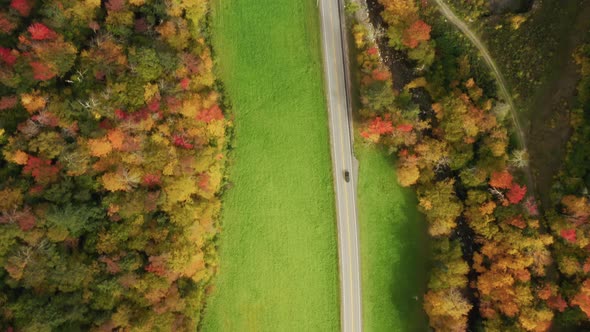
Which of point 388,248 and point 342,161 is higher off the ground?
point 342,161

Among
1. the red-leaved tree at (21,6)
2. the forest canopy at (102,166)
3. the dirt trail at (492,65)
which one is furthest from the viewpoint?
the dirt trail at (492,65)

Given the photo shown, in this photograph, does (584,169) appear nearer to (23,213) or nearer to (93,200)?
(93,200)

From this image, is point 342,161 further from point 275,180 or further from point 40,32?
point 40,32

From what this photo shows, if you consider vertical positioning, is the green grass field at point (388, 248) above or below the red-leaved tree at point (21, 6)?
below

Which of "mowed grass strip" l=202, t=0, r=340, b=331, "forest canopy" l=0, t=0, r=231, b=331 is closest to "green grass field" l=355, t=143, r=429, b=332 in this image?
"mowed grass strip" l=202, t=0, r=340, b=331

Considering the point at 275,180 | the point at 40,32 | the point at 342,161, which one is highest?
the point at 40,32

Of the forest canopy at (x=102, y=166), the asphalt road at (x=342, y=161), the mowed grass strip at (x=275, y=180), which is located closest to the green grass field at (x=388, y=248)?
the asphalt road at (x=342, y=161)

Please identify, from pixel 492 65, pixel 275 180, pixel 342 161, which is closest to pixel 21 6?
pixel 275 180

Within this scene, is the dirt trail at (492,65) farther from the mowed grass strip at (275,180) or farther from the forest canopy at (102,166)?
the forest canopy at (102,166)
